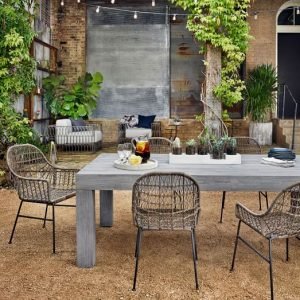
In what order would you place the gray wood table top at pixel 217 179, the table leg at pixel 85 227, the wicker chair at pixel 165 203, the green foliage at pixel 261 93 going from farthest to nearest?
the green foliage at pixel 261 93
the table leg at pixel 85 227
the gray wood table top at pixel 217 179
the wicker chair at pixel 165 203

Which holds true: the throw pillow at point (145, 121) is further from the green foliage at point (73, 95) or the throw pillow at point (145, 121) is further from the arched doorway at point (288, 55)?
the arched doorway at point (288, 55)

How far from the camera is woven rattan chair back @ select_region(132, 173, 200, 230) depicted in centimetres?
269

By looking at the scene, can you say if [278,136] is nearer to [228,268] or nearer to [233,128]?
[233,128]

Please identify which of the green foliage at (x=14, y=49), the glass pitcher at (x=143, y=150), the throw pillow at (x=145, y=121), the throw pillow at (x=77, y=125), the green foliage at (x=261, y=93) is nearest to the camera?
the glass pitcher at (x=143, y=150)

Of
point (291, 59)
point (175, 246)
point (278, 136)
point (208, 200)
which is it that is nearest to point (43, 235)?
point (175, 246)

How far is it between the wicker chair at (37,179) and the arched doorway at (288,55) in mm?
7712

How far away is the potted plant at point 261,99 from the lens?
920 cm

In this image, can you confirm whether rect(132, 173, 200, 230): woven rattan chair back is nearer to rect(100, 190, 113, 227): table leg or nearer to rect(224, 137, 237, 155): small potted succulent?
rect(224, 137, 237, 155): small potted succulent

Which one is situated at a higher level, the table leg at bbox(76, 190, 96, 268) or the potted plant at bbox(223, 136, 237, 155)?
the potted plant at bbox(223, 136, 237, 155)

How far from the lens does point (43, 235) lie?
12.4 feet

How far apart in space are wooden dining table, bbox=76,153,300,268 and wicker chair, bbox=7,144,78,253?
0.43m

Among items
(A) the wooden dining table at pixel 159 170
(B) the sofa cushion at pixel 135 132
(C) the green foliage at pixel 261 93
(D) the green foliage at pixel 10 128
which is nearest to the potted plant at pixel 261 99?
(C) the green foliage at pixel 261 93

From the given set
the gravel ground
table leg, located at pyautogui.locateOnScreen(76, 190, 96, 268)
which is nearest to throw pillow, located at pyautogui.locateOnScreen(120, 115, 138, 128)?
the gravel ground

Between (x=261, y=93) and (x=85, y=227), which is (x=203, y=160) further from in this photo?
(x=261, y=93)
